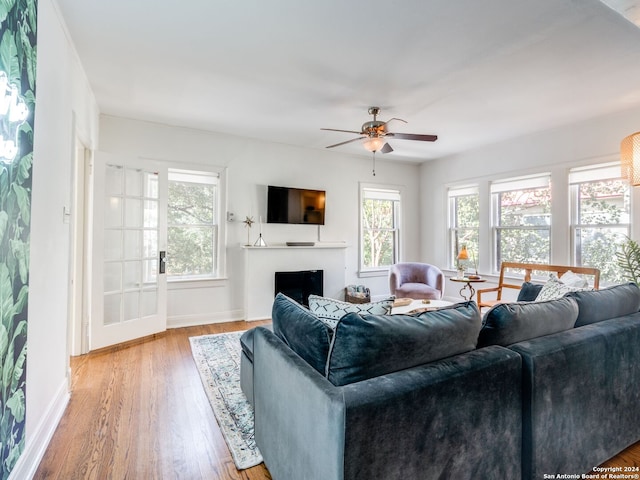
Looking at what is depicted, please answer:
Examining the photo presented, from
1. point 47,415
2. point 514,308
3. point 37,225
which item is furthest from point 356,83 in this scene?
point 47,415

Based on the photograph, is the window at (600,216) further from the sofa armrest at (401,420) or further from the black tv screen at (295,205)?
the sofa armrest at (401,420)

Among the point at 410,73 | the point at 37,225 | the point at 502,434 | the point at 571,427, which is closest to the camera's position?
the point at 502,434

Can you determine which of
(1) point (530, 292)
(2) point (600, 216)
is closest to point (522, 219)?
(2) point (600, 216)

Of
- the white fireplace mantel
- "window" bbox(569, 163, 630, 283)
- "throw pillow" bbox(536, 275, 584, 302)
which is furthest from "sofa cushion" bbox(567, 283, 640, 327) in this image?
the white fireplace mantel

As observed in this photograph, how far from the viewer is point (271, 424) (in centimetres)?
153

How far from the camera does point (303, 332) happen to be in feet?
4.64

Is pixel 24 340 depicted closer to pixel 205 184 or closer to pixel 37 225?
pixel 37 225

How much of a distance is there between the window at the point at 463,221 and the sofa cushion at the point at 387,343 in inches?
177

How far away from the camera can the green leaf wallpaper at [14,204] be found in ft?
4.34

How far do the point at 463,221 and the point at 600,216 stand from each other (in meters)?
1.93

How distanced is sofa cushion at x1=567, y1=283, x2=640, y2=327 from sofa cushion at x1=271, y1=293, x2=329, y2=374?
1560mm

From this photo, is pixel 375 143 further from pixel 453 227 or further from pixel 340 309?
pixel 453 227

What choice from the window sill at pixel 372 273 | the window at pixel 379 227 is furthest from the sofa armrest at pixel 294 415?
the window at pixel 379 227

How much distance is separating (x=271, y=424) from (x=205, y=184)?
3.69 meters
